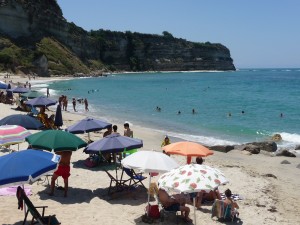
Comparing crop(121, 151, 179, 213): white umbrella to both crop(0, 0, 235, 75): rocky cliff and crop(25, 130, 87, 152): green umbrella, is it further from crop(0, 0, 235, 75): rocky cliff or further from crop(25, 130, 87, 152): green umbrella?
crop(0, 0, 235, 75): rocky cliff

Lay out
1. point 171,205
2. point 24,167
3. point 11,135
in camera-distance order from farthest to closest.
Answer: point 11,135 → point 171,205 → point 24,167

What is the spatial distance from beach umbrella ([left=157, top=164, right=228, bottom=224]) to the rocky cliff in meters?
89.5

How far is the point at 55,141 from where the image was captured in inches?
429

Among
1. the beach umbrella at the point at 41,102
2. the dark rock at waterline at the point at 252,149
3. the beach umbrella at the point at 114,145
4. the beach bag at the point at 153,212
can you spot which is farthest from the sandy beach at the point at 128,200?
the beach umbrella at the point at 41,102

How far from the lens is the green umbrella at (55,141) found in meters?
10.8

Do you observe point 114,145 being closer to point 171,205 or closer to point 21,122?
point 171,205

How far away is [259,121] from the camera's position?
37.1 m

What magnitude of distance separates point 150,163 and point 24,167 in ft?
10.1

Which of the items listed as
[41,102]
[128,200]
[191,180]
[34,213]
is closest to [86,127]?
[128,200]

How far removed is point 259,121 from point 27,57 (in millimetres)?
78430

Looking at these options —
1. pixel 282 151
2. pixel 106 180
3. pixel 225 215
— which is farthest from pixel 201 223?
pixel 282 151

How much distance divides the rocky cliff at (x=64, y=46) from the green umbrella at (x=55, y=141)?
85810 mm

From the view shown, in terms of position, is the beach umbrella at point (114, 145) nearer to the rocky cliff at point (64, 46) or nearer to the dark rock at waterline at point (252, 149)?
the dark rock at waterline at point (252, 149)

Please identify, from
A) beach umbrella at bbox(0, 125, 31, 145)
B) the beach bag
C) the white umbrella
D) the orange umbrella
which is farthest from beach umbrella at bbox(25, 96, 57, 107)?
the beach bag
